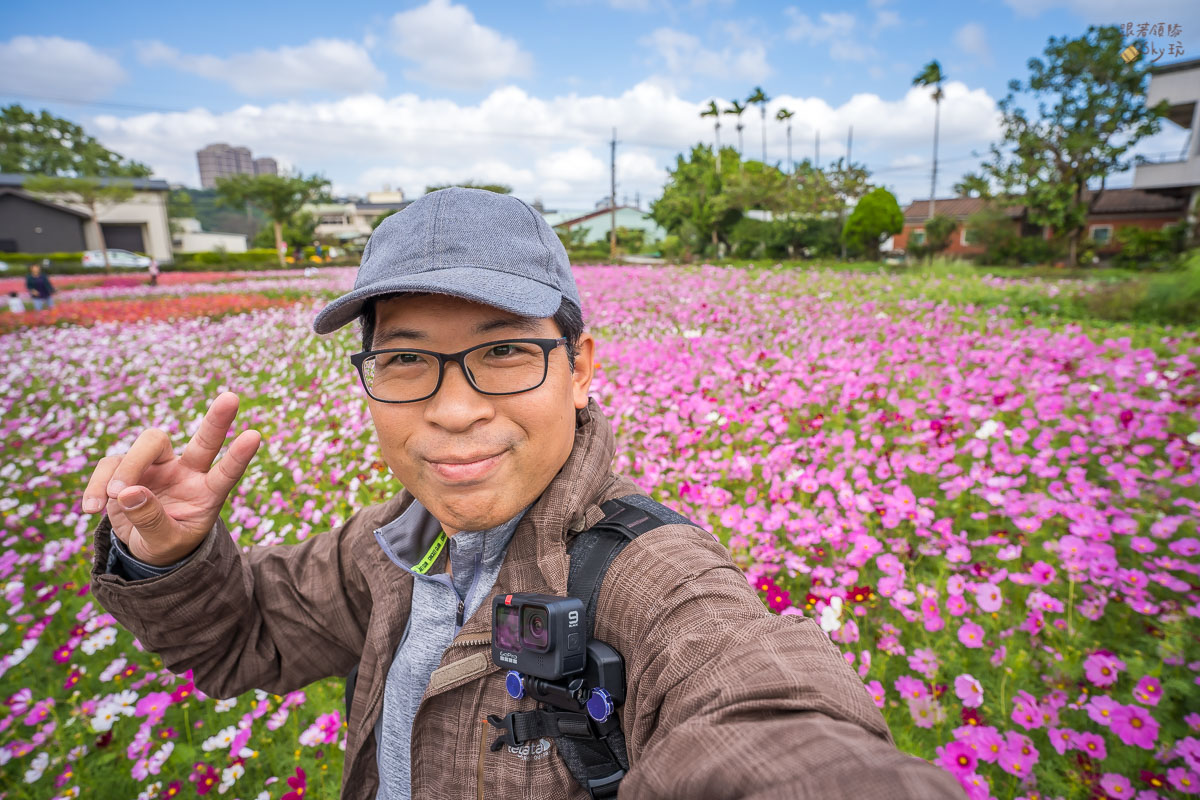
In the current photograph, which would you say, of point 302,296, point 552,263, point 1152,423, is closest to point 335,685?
point 552,263

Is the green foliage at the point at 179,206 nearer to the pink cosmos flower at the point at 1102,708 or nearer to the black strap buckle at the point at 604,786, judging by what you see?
the black strap buckle at the point at 604,786

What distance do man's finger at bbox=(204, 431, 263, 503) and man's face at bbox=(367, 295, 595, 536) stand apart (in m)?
0.30

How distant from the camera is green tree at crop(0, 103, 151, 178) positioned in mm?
53094

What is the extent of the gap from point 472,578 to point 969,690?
1549 millimetres

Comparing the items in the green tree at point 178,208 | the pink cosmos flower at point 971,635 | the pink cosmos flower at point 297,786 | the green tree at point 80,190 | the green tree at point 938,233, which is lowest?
the pink cosmos flower at point 297,786

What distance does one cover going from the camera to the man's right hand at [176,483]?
1.07 metres

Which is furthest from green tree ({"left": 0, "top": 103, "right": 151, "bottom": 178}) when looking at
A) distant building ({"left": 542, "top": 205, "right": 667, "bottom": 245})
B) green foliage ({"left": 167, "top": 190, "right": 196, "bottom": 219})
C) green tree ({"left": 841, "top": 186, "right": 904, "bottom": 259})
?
green tree ({"left": 841, "top": 186, "right": 904, "bottom": 259})

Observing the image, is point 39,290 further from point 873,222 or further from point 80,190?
point 873,222

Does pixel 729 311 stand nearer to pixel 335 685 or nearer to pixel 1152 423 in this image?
pixel 1152 423

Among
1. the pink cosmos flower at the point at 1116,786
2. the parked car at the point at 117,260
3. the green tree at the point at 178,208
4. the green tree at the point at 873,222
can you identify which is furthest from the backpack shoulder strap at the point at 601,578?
the green tree at the point at 178,208

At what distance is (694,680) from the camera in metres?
0.74

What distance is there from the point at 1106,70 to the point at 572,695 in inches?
1030

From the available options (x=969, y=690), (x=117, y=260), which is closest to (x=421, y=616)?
(x=969, y=690)

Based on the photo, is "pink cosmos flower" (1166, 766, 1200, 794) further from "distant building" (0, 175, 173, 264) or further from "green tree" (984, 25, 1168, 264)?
"distant building" (0, 175, 173, 264)
